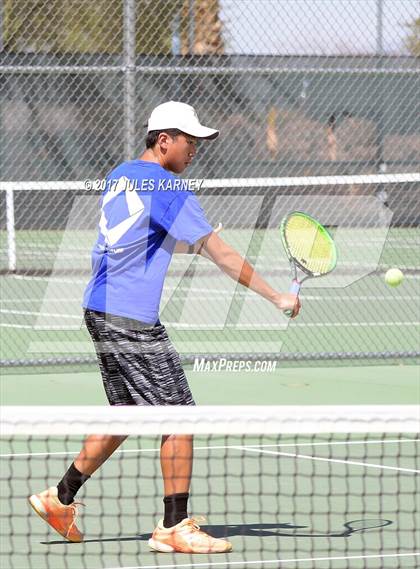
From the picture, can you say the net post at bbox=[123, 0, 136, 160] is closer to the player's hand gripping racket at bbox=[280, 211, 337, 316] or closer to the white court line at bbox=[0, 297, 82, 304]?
the player's hand gripping racket at bbox=[280, 211, 337, 316]

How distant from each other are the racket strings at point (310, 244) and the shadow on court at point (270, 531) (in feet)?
4.13

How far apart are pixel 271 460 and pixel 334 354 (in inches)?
108

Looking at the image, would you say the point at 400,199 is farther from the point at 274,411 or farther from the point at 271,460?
the point at 274,411

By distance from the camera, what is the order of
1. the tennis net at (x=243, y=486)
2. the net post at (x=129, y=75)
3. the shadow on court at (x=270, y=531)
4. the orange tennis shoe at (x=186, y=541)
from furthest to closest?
the net post at (x=129, y=75) < the shadow on court at (x=270, y=531) < the orange tennis shoe at (x=186, y=541) < the tennis net at (x=243, y=486)

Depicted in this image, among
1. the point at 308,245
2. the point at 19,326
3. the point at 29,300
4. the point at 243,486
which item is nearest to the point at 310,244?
the point at 308,245

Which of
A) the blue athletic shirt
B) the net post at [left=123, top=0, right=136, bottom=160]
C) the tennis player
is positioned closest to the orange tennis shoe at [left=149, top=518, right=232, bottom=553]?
the tennis player

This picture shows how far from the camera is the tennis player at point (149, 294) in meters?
5.73

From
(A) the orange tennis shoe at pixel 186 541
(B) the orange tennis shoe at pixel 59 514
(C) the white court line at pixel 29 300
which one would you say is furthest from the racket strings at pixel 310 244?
(C) the white court line at pixel 29 300

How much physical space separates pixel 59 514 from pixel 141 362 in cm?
71

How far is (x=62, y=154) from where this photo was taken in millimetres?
21016

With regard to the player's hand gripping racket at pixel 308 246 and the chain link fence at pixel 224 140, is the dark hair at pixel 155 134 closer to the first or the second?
the player's hand gripping racket at pixel 308 246

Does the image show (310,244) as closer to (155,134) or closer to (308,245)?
(308,245)

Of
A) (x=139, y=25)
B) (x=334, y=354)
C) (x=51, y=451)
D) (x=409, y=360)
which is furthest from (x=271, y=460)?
(x=139, y=25)

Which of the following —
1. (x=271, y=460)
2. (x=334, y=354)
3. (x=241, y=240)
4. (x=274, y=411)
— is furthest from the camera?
(x=241, y=240)
